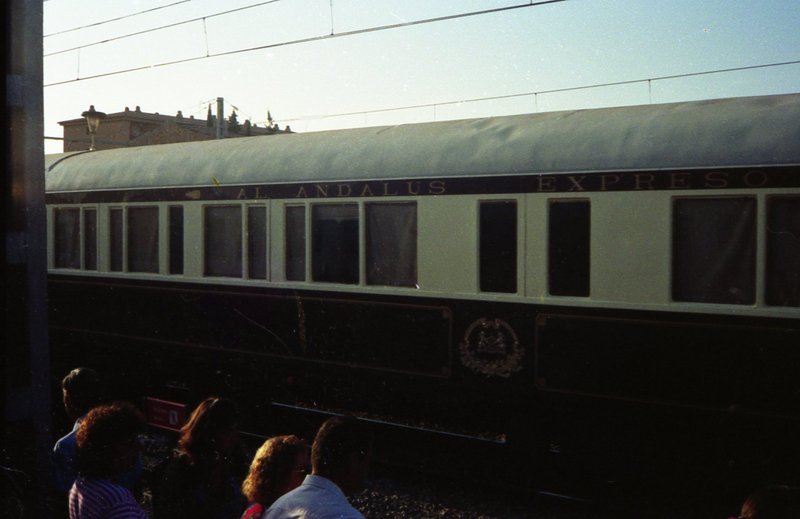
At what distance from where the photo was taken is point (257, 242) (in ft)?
28.3

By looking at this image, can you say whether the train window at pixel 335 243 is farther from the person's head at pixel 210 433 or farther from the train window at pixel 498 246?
the person's head at pixel 210 433

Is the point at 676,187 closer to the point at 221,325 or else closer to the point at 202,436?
the point at 202,436

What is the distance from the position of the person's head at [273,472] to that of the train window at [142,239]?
6.92m

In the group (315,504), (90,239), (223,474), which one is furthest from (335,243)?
(315,504)

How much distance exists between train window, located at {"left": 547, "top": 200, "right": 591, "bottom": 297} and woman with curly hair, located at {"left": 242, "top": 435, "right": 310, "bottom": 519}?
3942mm

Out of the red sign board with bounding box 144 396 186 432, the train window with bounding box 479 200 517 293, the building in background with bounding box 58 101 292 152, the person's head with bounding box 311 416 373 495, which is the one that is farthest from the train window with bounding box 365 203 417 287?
the building in background with bounding box 58 101 292 152

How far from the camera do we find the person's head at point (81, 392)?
165 inches

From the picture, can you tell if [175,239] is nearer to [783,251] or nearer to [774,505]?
[783,251]

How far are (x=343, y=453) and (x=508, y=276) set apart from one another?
4.25 metres

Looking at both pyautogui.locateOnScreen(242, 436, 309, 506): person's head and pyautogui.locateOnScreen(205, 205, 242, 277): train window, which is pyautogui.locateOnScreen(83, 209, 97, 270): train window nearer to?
pyautogui.locateOnScreen(205, 205, 242, 277): train window

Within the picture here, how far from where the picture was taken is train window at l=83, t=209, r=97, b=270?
34.0ft

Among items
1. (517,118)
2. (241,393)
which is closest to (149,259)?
(241,393)

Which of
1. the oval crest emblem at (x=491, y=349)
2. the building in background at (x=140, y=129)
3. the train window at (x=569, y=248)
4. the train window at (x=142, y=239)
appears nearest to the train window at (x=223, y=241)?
the train window at (x=142, y=239)

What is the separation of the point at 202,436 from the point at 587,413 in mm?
3964
